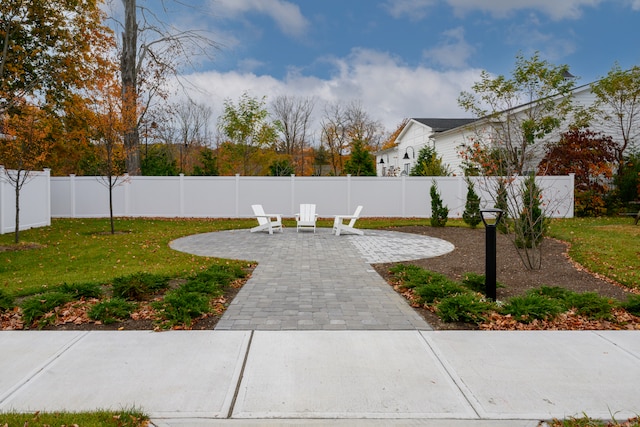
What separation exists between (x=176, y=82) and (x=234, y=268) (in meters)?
19.0

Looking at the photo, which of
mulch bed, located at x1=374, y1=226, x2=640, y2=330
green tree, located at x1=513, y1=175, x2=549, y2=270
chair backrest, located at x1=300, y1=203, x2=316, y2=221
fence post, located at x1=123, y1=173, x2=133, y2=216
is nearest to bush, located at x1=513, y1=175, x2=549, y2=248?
green tree, located at x1=513, y1=175, x2=549, y2=270

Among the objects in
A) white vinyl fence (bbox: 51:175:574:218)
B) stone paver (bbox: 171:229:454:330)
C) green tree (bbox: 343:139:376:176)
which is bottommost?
stone paver (bbox: 171:229:454:330)

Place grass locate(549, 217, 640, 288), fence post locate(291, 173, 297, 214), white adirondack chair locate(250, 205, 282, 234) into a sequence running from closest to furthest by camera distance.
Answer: grass locate(549, 217, 640, 288) < white adirondack chair locate(250, 205, 282, 234) < fence post locate(291, 173, 297, 214)

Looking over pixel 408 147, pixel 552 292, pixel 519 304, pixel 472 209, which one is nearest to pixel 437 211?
pixel 472 209

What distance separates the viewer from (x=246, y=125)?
29922mm

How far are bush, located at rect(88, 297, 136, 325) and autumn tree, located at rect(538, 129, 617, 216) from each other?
1830 cm

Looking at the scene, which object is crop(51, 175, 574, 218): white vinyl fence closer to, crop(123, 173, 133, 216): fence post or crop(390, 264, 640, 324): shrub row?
crop(123, 173, 133, 216): fence post

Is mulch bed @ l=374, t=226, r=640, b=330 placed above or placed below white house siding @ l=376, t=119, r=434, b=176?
below

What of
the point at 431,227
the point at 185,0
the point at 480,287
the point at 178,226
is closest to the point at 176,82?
the point at 185,0

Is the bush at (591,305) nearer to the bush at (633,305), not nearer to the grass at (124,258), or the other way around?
the grass at (124,258)

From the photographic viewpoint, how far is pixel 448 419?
281 cm

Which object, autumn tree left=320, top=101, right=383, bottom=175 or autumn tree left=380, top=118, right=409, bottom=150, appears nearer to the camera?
autumn tree left=320, top=101, right=383, bottom=175

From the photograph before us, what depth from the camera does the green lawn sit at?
7.30m

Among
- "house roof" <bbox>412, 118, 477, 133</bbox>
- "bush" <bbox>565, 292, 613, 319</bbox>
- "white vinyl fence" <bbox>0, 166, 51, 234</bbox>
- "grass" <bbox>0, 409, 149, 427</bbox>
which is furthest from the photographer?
"house roof" <bbox>412, 118, 477, 133</bbox>
